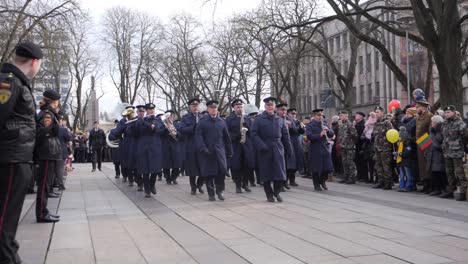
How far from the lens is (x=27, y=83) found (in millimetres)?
5320

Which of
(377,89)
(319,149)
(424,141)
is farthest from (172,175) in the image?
(377,89)

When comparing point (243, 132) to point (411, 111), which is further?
point (243, 132)

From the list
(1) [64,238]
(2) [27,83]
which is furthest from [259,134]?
(2) [27,83]

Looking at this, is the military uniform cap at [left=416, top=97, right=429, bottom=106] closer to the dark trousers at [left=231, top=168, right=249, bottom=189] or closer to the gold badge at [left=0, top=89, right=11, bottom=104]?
the dark trousers at [left=231, top=168, right=249, bottom=189]

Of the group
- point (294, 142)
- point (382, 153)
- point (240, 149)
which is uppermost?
point (294, 142)

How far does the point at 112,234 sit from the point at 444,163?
7395 millimetres

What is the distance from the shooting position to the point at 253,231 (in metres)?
7.73

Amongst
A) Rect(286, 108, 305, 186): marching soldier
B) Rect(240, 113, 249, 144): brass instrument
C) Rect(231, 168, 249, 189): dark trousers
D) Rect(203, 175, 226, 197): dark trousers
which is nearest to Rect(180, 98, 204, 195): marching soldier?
Rect(203, 175, 226, 197): dark trousers

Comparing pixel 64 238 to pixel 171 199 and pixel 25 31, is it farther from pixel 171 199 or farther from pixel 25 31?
pixel 25 31

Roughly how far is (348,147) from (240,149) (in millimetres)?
3244

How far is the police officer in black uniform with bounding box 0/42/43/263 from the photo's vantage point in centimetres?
504

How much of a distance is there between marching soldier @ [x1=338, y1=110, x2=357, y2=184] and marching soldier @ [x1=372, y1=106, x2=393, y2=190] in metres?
1.02

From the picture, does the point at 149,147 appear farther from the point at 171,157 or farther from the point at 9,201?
the point at 9,201

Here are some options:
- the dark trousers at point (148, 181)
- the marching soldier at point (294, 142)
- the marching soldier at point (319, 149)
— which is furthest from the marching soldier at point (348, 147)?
the dark trousers at point (148, 181)
